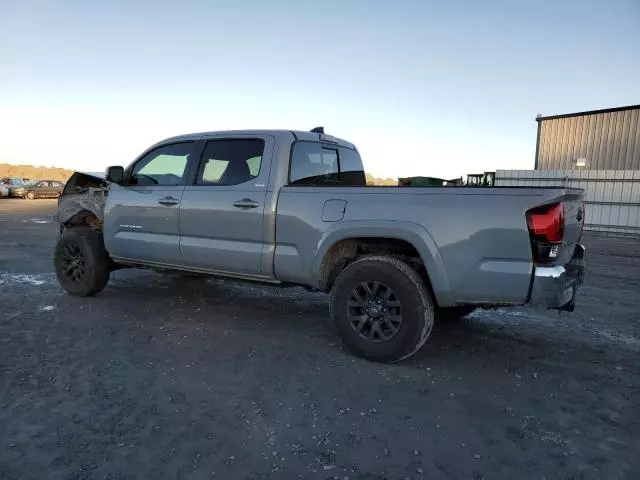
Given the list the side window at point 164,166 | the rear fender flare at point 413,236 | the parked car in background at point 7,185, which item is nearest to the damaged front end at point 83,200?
the side window at point 164,166

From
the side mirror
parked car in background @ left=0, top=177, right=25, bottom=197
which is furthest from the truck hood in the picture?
parked car in background @ left=0, top=177, right=25, bottom=197

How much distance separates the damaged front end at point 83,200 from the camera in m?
5.82

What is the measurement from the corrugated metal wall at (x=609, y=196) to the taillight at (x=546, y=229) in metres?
13.5

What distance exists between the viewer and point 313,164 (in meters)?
4.71

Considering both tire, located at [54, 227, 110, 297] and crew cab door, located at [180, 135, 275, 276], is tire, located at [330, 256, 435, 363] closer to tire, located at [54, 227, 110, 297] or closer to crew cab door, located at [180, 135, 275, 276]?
crew cab door, located at [180, 135, 275, 276]

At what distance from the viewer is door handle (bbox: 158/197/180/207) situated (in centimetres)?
492

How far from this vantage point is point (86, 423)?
275 cm

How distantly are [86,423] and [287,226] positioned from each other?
2.17 meters

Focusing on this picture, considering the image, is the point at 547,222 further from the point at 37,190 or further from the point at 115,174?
the point at 37,190

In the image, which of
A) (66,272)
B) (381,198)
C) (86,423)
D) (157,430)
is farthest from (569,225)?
(66,272)

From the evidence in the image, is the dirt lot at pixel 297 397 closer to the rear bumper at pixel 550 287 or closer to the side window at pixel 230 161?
the rear bumper at pixel 550 287

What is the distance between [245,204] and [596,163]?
67.8 feet

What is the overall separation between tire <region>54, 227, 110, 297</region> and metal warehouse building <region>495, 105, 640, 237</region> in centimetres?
1634

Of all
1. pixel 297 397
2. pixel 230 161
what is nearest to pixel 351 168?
pixel 230 161
